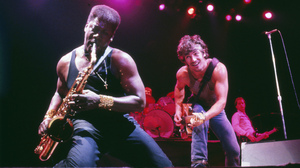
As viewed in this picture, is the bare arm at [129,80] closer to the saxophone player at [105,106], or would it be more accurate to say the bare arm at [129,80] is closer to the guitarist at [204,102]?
the saxophone player at [105,106]

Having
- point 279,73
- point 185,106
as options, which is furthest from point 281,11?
point 185,106

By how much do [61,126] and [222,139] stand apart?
2.85 meters

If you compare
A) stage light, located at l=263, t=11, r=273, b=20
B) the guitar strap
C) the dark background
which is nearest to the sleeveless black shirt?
the guitar strap

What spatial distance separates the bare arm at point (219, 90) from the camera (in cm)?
407

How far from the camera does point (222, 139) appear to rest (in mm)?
4141

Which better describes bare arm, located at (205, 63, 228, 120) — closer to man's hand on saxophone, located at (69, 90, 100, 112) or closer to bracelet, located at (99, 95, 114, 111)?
bracelet, located at (99, 95, 114, 111)

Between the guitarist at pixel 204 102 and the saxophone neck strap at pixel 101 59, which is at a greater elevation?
the saxophone neck strap at pixel 101 59

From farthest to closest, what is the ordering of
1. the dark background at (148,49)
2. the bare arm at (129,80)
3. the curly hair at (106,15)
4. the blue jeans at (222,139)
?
the dark background at (148,49) → the blue jeans at (222,139) → the curly hair at (106,15) → the bare arm at (129,80)

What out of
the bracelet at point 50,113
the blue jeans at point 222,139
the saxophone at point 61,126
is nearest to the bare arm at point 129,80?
the saxophone at point 61,126

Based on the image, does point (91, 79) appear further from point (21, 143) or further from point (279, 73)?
point (279, 73)

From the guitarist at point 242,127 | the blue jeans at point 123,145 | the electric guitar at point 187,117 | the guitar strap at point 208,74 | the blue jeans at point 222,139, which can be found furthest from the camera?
the guitarist at point 242,127

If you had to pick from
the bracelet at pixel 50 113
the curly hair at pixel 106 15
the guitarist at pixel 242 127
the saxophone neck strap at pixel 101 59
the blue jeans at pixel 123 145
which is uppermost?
the curly hair at pixel 106 15

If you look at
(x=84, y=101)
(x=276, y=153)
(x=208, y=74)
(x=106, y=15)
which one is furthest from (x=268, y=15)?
(x=84, y=101)

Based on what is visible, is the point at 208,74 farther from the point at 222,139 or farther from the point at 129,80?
the point at 129,80
